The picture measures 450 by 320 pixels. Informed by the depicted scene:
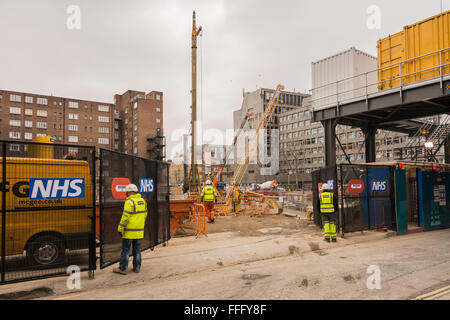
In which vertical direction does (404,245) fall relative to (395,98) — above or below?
below

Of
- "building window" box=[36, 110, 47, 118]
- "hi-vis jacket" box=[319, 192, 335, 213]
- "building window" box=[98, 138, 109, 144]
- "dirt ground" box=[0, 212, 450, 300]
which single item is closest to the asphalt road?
"dirt ground" box=[0, 212, 450, 300]

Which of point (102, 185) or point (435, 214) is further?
point (435, 214)

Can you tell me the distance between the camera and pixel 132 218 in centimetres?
717

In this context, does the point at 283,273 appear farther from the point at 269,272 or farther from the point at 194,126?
the point at 194,126

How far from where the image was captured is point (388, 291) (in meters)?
5.93

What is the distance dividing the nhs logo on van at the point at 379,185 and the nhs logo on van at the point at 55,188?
1096cm

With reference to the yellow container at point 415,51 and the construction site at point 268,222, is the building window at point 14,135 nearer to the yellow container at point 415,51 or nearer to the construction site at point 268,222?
the construction site at point 268,222

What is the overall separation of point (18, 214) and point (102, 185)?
5.86ft

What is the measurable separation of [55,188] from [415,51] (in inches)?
663

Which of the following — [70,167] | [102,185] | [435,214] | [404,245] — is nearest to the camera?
[102,185]

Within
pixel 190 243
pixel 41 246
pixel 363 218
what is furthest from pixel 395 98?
pixel 41 246

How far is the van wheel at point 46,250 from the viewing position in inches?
282
